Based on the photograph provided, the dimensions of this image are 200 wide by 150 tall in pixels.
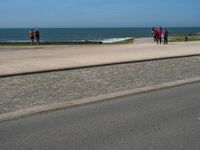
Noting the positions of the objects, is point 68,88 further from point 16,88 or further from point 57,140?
point 57,140

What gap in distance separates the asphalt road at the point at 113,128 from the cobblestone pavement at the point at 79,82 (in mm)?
1115

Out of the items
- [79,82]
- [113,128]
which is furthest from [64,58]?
[113,128]

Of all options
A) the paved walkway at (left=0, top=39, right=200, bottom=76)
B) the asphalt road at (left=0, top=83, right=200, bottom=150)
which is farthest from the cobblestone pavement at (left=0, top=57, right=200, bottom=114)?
the paved walkway at (left=0, top=39, right=200, bottom=76)

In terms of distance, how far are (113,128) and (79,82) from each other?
496 centimetres

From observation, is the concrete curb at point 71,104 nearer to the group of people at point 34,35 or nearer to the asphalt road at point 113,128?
the asphalt road at point 113,128

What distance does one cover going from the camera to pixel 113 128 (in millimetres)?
6641

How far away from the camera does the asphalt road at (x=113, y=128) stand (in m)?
5.79

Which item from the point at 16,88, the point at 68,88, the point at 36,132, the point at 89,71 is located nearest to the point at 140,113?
the point at 36,132

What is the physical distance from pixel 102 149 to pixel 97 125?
4.08 feet

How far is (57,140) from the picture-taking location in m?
5.99

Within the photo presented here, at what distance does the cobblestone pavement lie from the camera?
29.8ft

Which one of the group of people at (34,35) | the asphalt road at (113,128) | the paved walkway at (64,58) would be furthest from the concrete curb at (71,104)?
the group of people at (34,35)

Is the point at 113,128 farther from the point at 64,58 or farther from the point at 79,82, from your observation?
the point at 64,58

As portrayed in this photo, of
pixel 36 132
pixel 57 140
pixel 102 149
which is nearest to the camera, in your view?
pixel 102 149
